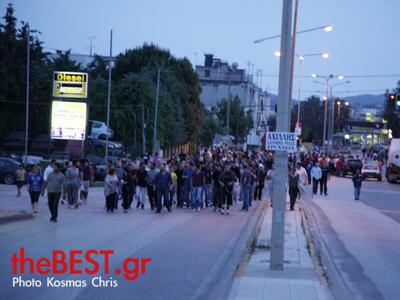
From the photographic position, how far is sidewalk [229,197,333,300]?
35.4ft

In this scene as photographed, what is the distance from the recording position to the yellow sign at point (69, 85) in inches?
1511

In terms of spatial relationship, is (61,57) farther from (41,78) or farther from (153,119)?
(153,119)

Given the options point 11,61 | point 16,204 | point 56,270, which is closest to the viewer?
point 56,270

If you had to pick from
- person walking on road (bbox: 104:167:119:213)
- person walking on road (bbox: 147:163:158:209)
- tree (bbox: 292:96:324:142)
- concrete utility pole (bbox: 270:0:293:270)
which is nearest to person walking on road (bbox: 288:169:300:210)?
person walking on road (bbox: 147:163:158:209)

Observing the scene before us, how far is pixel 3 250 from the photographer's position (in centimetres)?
1429

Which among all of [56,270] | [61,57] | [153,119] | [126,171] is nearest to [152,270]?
[56,270]

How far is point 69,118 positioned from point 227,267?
25.3 metres

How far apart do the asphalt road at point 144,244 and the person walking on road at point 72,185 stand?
415mm

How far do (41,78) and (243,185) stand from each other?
39095 mm

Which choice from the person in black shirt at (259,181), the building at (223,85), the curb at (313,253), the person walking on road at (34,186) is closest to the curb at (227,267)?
the curb at (313,253)

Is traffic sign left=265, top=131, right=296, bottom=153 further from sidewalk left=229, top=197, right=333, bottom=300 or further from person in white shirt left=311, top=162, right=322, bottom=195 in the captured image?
person in white shirt left=311, top=162, right=322, bottom=195

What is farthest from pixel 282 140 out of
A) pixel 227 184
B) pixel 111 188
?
pixel 111 188

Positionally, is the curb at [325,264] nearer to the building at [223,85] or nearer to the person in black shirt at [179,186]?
the person in black shirt at [179,186]

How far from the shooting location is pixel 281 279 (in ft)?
39.7
